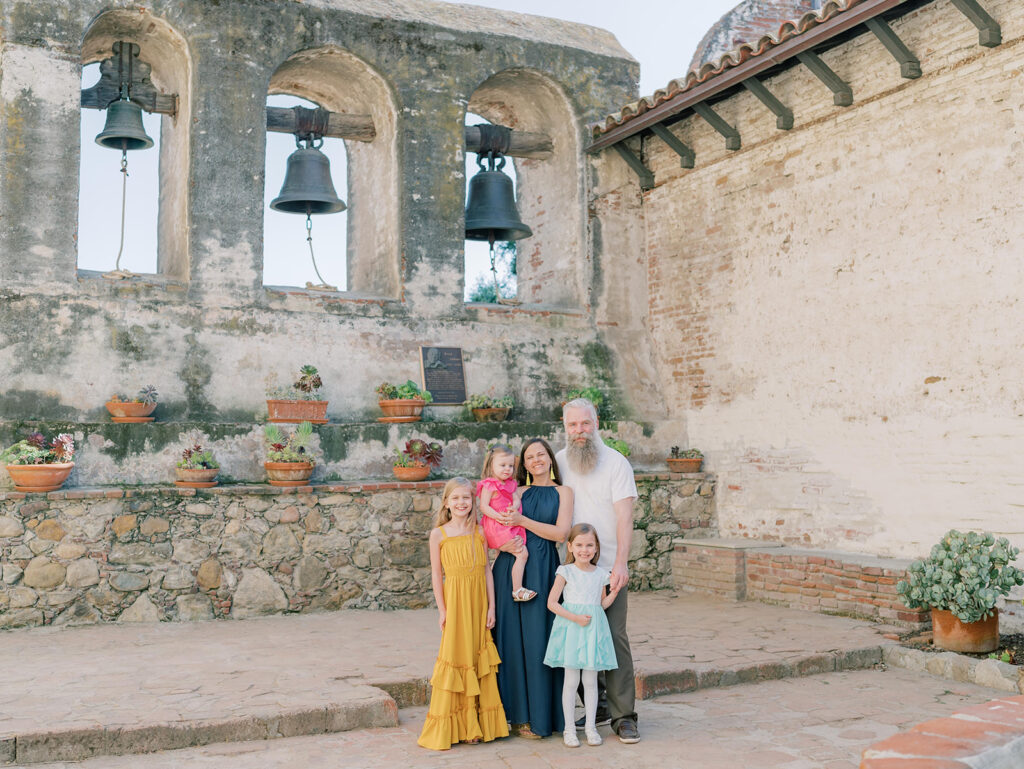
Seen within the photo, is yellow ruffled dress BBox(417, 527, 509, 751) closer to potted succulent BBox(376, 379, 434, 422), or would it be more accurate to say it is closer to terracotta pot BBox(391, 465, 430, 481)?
terracotta pot BBox(391, 465, 430, 481)

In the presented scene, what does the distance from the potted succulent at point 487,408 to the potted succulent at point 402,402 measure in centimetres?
54

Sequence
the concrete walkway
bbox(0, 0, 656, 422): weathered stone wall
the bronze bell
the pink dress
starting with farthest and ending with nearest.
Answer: the bronze bell, bbox(0, 0, 656, 422): weathered stone wall, the pink dress, the concrete walkway

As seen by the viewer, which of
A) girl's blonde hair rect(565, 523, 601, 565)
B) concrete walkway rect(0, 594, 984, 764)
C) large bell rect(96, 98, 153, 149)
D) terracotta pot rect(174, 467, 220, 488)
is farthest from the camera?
large bell rect(96, 98, 153, 149)

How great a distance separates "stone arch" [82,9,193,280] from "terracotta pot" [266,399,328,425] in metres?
1.50

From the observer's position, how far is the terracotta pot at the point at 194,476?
7.95 m

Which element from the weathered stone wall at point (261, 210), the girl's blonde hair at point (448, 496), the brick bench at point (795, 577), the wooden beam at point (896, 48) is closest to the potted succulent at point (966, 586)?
the brick bench at point (795, 577)

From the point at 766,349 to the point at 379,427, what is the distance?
369 cm

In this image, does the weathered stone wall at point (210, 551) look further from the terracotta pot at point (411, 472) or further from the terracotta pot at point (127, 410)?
the terracotta pot at point (127, 410)

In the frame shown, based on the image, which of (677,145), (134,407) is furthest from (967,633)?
(134,407)

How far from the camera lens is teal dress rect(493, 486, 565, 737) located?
495cm

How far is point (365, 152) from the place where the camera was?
10773mm

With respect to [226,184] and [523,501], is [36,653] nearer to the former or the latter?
[523,501]

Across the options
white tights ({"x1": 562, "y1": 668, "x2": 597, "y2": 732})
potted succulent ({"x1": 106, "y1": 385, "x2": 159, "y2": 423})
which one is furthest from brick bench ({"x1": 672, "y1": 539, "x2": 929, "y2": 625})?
potted succulent ({"x1": 106, "y1": 385, "x2": 159, "y2": 423})

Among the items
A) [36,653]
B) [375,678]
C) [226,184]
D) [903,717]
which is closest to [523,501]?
[375,678]
